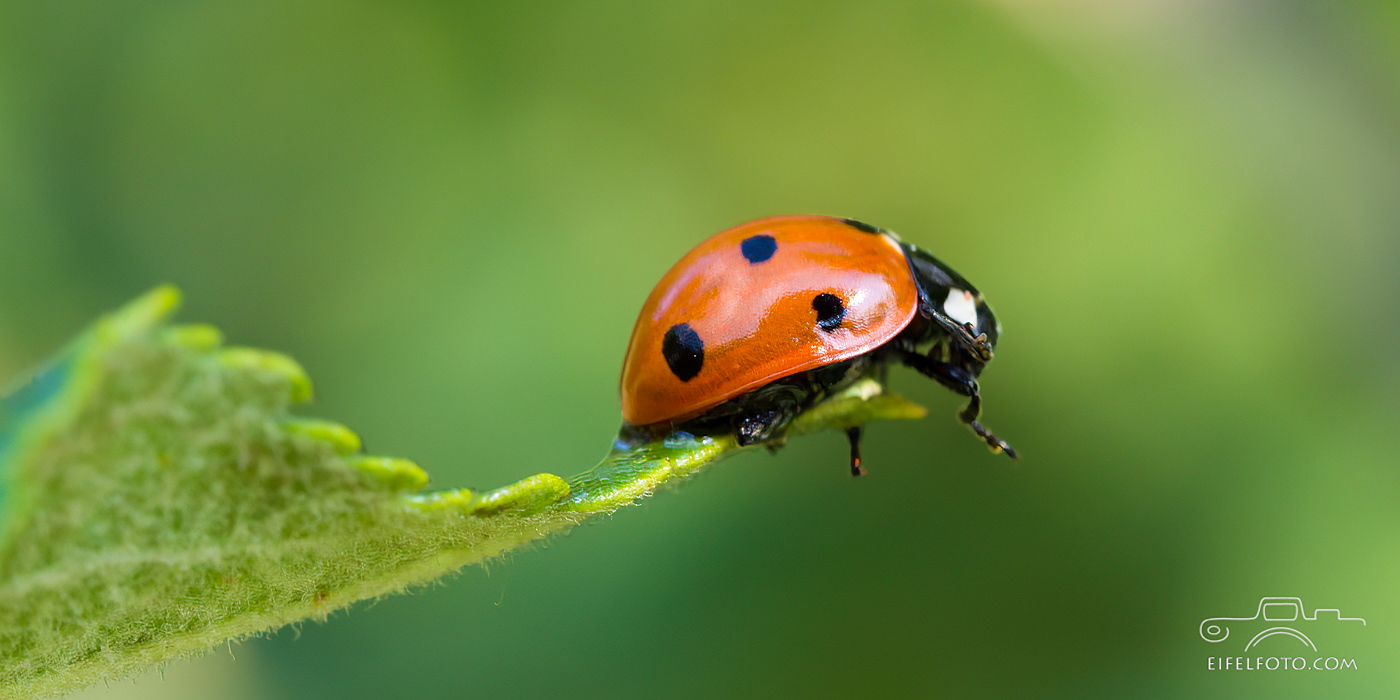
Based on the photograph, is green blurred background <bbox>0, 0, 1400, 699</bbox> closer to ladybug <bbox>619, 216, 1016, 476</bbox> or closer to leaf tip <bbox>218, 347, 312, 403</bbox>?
ladybug <bbox>619, 216, 1016, 476</bbox>

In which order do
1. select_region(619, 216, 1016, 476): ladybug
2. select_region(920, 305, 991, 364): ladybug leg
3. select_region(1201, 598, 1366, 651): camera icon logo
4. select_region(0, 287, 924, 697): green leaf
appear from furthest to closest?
1. select_region(1201, 598, 1366, 651): camera icon logo
2. select_region(920, 305, 991, 364): ladybug leg
3. select_region(619, 216, 1016, 476): ladybug
4. select_region(0, 287, 924, 697): green leaf

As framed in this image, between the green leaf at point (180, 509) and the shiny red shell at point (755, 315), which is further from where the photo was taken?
the shiny red shell at point (755, 315)

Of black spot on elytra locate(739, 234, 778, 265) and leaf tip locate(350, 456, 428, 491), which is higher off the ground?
black spot on elytra locate(739, 234, 778, 265)

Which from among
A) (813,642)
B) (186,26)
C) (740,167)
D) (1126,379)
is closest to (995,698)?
(813,642)

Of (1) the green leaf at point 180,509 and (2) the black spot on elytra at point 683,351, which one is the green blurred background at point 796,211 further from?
(1) the green leaf at point 180,509

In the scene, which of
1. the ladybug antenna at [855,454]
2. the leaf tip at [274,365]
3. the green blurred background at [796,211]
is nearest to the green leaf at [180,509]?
the leaf tip at [274,365]

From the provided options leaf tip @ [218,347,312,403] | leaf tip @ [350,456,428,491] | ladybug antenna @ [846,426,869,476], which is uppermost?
leaf tip @ [218,347,312,403]

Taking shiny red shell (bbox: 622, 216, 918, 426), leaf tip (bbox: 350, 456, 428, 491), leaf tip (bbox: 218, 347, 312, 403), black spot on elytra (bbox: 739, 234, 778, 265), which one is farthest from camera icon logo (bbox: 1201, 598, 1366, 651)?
leaf tip (bbox: 218, 347, 312, 403)
